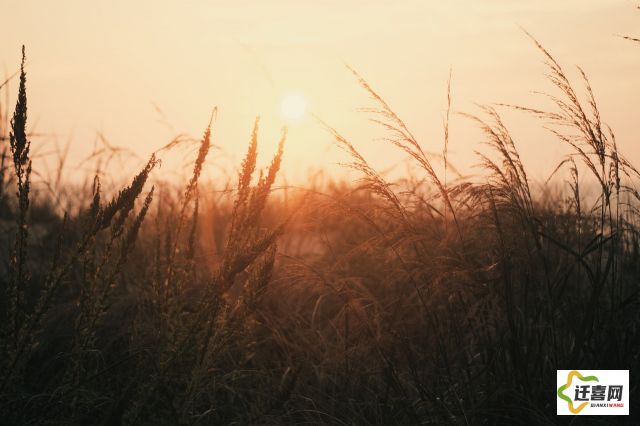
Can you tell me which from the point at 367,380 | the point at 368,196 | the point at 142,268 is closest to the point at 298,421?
the point at 367,380

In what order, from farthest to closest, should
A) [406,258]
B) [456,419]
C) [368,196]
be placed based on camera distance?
[368,196] < [406,258] < [456,419]

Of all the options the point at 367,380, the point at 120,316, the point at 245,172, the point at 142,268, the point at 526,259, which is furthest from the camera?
the point at 142,268

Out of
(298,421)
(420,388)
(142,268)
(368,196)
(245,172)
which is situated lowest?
(298,421)

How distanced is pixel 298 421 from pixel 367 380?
32 cm

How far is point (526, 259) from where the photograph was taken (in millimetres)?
2719

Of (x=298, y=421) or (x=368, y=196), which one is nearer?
(x=298, y=421)

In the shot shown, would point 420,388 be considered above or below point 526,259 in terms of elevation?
below

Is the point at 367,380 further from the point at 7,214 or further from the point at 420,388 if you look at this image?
the point at 7,214

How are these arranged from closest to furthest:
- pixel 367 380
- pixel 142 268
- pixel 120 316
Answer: pixel 367 380 < pixel 120 316 < pixel 142 268

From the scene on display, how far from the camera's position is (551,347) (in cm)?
281

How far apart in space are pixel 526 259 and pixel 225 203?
4215mm

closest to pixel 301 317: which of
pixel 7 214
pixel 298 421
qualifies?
pixel 298 421

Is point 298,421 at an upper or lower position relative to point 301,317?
lower

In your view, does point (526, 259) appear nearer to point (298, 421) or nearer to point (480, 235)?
point (480, 235)
